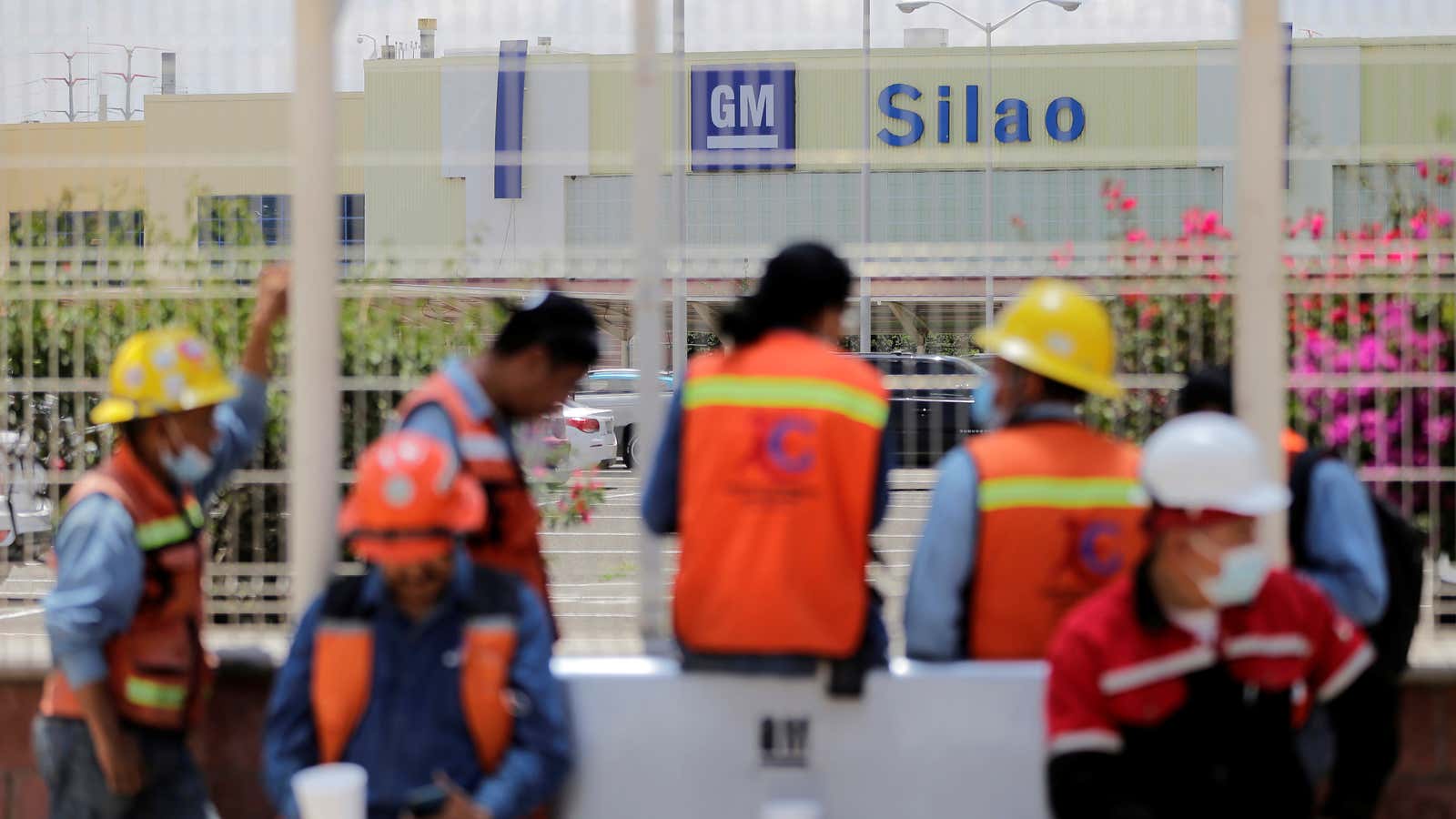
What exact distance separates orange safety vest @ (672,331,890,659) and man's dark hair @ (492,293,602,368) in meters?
0.48

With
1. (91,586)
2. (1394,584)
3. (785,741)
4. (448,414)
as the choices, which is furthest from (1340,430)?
(91,586)

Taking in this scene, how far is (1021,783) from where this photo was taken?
351cm

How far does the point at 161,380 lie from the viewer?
152 inches

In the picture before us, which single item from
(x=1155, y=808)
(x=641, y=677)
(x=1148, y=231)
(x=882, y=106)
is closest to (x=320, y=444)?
(x=641, y=677)

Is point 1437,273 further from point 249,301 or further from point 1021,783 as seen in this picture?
point 249,301

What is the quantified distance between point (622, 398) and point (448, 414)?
0.97 meters

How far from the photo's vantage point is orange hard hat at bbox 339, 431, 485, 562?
10.3 feet

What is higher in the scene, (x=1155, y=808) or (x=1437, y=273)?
(x=1437, y=273)

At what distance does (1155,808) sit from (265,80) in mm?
3396

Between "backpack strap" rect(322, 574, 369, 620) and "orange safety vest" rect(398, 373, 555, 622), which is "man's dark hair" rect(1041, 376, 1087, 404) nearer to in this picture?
"orange safety vest" rect(398, 373, 555, 622)

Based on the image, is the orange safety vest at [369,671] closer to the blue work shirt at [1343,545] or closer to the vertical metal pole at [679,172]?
the vertical metal pole at [679,172]

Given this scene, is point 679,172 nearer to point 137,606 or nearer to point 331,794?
point 137,606

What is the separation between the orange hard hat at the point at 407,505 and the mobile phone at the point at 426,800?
446 millimetres

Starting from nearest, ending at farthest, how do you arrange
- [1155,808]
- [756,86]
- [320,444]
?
[1155,808], [320,444], [756,86]
